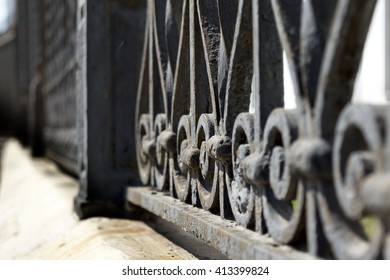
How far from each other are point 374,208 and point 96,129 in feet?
6.75

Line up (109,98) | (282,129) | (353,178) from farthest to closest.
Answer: (109,98) < (282,129) < (353,178)

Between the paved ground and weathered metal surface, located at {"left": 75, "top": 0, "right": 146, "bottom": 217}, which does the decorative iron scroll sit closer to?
the paved ground

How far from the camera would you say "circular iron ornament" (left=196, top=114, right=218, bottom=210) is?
159cm

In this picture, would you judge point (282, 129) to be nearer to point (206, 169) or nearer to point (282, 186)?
point (282, 186)

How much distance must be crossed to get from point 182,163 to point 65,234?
3.49 feet

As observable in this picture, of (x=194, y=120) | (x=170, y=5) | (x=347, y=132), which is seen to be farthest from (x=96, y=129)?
(x=347, y=132)

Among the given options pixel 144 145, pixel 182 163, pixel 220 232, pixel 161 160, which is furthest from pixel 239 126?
pixel 144 145

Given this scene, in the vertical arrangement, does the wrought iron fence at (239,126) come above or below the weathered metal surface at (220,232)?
→ above

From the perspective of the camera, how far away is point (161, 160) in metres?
2.17

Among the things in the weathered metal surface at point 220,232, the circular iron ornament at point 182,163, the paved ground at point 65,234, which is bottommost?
the paved ground at point 65,234

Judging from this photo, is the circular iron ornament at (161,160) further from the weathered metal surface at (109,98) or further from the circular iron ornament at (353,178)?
the circular iron ornament at (353,178)

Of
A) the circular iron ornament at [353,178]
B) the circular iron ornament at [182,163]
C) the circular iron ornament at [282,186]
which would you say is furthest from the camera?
the circular iron ornament at [182,163]

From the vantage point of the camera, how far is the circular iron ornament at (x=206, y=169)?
159cm

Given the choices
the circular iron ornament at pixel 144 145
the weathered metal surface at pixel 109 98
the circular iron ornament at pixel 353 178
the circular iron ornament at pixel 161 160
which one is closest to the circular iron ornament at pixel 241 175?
the circular iron ornament at pixel 353 178
